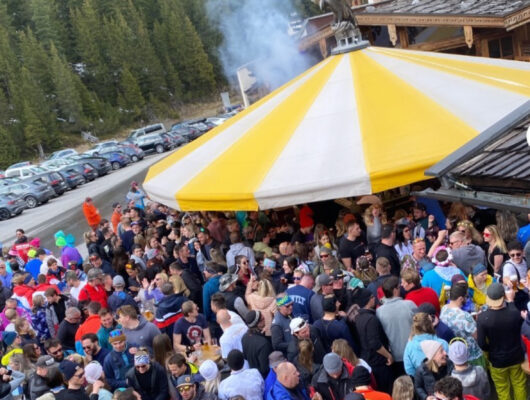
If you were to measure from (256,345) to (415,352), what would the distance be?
5.04ft

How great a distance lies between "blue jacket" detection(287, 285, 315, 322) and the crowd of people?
0.04 feet

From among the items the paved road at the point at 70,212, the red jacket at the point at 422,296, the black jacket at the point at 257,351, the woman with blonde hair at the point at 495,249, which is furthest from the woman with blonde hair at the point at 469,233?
the paved road at the point at 70,212

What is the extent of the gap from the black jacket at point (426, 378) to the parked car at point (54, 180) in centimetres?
2703

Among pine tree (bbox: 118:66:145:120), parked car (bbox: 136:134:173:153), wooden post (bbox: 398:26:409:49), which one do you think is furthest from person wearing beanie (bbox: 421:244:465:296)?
pine tree (bbox: 118:66:145:120)

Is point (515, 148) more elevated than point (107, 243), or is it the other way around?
point (515, 148)

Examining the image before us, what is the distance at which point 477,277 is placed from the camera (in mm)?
6363

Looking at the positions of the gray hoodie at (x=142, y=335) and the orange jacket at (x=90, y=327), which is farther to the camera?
the orange jacket at (x=90, y=327)

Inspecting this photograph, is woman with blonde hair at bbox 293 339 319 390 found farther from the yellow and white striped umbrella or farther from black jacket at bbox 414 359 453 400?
the yellow and white striped umbrella

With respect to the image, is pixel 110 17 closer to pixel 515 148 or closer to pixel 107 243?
pixel 107 243

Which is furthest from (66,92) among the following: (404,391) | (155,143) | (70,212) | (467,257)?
(404,391)

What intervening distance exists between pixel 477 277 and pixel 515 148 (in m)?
1.70

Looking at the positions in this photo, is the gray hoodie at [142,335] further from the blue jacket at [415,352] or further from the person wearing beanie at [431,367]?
the person wearing beanie at [431,367]

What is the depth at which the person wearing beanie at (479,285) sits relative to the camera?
6.35m

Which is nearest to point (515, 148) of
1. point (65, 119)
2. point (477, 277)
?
point (477, 277)
